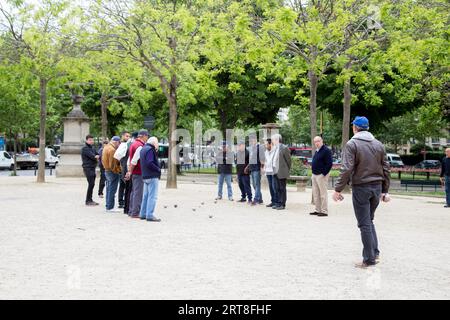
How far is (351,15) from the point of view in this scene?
15625 mm

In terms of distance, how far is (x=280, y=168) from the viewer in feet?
50.3

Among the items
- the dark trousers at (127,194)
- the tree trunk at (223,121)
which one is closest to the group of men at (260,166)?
the dark trousers at (127,194)

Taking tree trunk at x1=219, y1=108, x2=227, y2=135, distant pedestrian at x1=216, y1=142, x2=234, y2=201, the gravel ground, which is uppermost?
tree trunk at x1=219, y1=108, x2=227, y2=135

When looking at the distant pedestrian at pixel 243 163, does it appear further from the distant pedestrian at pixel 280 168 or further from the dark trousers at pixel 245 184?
the distant pedestrian at pixel 280 168

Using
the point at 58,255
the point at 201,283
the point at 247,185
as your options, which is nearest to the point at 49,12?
the point at 247,185

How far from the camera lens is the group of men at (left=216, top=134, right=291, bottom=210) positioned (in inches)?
611

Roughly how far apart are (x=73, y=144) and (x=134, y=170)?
64.6 feet

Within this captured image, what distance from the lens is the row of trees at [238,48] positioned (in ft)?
52.7

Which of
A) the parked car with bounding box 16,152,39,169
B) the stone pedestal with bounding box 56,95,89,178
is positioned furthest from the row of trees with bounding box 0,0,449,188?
the parked car with bounding box 16,152,39,169

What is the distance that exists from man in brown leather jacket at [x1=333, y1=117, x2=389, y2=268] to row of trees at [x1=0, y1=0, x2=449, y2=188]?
783cm

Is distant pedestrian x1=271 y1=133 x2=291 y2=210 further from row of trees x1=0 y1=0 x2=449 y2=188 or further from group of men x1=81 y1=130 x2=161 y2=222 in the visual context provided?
group of men x1=81 y1=130 x2=161 y2=222

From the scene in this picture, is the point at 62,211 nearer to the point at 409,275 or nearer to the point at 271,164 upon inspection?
the point at 271,164

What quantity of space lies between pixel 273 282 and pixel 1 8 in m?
→ 20.9

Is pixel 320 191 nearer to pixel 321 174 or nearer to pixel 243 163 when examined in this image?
pixel 321 174
